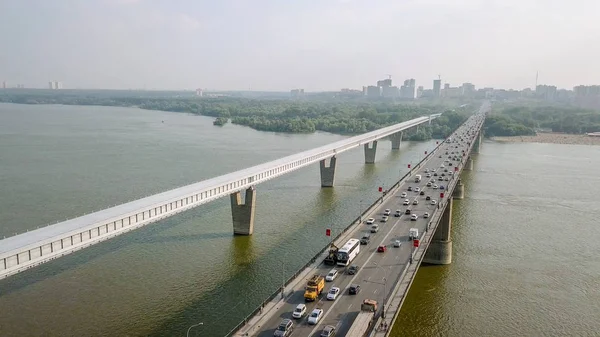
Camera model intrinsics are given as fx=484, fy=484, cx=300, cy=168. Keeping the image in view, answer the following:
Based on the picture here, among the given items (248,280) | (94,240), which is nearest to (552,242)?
(248,280)

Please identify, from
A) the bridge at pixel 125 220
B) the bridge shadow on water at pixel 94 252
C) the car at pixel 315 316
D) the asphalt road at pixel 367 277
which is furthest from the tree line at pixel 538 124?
the car at pixel 315 316

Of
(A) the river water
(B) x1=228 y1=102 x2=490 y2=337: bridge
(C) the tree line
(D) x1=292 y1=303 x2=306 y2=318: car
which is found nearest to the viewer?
(B) x1=228 y1=102 x2=490 y2=337: bridge

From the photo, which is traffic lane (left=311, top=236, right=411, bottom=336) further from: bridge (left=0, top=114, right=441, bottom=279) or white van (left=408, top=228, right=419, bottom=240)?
bridge (left=0, top=114, right=441, bottom=279)

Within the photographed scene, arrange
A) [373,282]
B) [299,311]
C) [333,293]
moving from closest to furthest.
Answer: [299,311], [333,293], [373,282]

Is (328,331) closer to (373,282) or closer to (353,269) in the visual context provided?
(373,282)

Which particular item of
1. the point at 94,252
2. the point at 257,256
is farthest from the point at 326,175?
the point at 94,252

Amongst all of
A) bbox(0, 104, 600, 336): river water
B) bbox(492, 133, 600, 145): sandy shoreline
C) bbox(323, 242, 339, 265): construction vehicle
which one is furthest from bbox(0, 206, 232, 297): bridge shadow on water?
bbox(492, 133, 600, 145): sandy shoreline

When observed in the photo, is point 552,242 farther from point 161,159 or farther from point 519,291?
point 161,159

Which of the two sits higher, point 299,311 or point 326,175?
point 299,311
